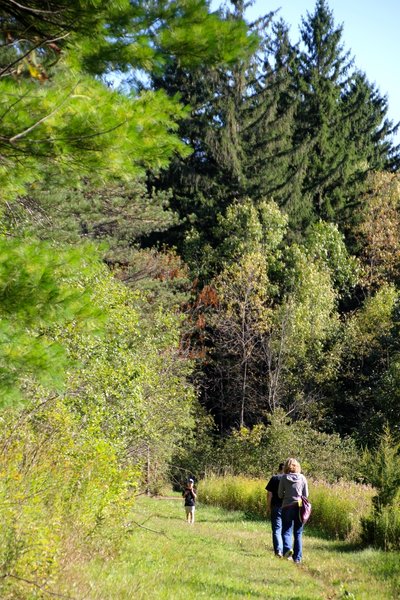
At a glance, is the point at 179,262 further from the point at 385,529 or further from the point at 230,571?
the point at 230,571

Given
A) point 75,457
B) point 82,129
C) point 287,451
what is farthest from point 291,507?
point 287,451

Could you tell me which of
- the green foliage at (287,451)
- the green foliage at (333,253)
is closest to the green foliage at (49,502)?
the green foliage at (287,451)

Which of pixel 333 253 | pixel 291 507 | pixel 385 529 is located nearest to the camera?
pixel 291 507

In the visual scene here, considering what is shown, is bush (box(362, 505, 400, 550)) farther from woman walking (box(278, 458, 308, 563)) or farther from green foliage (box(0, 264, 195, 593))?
green foliage (box(0, 264, 195, 593))

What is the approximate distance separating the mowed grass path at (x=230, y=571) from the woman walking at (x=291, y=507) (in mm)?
269

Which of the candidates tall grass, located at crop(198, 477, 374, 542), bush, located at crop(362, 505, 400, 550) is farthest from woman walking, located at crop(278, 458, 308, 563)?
tall grass, located at crop(198, 477, 374, 542)

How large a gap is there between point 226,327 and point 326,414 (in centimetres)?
652

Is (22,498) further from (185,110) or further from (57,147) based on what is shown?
(185,110)

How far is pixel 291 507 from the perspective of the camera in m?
11.0

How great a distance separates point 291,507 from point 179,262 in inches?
972

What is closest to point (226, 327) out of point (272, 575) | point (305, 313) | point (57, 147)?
point (305, 313)

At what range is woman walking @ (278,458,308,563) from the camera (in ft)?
35.9

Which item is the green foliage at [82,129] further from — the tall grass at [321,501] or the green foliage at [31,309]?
the tall grass at [321,501]

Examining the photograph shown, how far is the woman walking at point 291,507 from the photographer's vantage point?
10.9 meters
